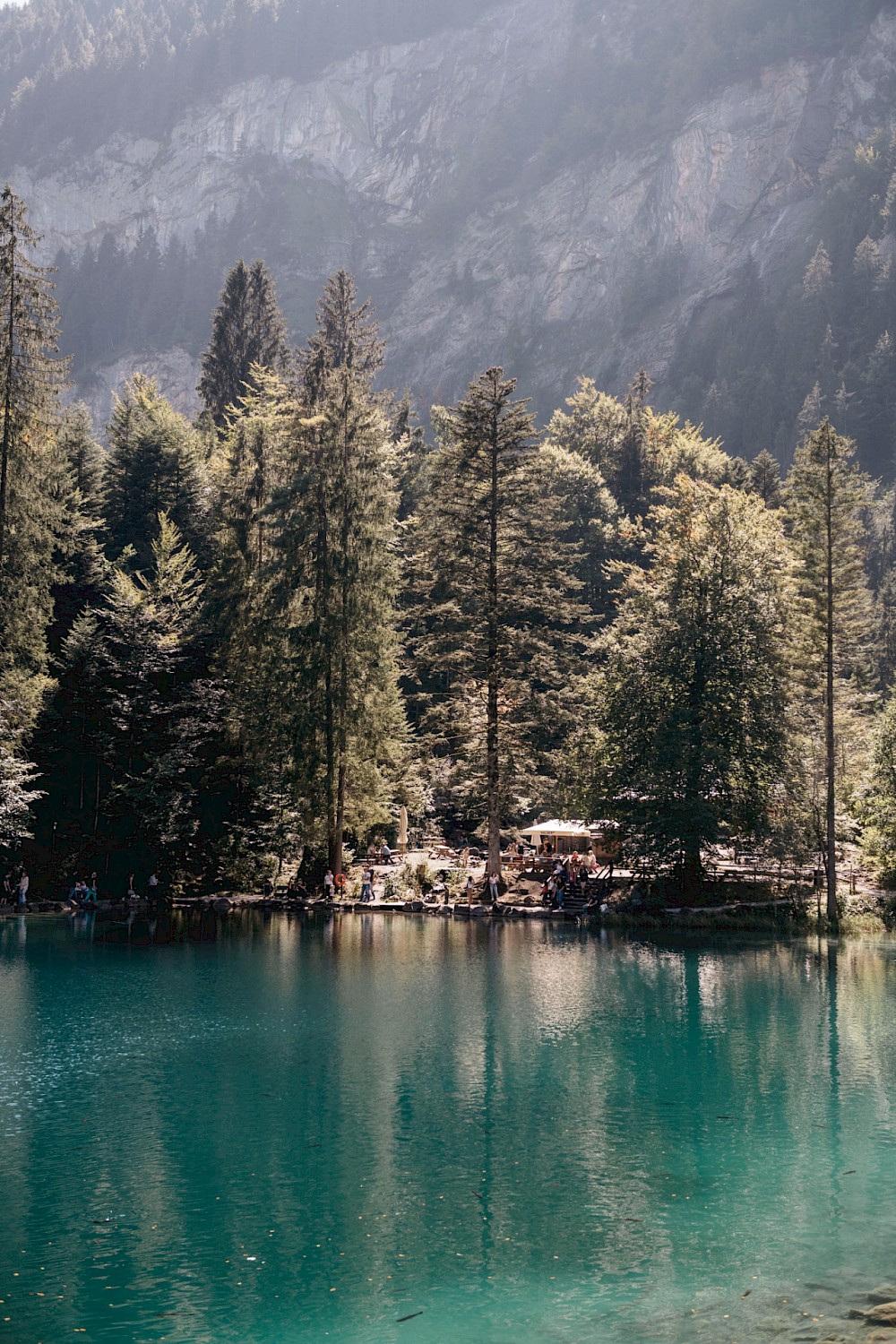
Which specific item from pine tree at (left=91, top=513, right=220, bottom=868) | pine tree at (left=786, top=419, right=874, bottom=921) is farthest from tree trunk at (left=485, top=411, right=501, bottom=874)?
pine tree at (left=786, top=419, right=874, bottom=921)

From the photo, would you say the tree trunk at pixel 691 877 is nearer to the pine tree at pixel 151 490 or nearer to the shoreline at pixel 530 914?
the shoreline at pixel 530 914

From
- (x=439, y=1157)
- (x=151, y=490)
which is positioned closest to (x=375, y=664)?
(x=151, y=490)

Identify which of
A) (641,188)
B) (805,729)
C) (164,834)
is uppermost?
(641,188)

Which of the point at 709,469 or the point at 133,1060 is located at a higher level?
the point at 709,469

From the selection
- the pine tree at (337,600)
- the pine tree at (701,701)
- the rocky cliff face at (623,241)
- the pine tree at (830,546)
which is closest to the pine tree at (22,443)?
the pine tree at (337,600)

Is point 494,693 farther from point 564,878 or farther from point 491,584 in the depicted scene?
point 564,878

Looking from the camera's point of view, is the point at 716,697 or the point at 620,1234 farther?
the point at 716,697

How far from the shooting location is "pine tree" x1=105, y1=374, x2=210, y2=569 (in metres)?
53.6

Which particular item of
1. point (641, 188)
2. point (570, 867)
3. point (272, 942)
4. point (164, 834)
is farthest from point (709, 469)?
point (641, 188)

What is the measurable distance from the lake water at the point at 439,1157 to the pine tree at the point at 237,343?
56.0 metres

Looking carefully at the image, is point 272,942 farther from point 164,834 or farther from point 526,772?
point 526,772

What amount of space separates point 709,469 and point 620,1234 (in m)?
71.8

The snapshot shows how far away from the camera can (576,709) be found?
4344 centimetres

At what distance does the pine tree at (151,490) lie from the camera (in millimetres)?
53594
